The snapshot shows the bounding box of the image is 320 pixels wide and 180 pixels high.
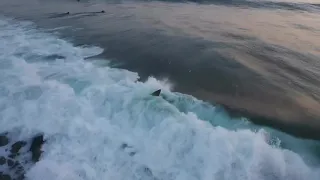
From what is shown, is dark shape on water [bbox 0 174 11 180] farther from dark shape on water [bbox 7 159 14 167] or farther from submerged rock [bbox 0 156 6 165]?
submerged rock [bbox 0 156 6 165]

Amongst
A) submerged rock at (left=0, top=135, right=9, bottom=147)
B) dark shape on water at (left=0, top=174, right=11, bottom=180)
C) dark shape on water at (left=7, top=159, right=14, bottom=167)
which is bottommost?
dark shape on water at (left=0, top=174, right=11, bottom=180)

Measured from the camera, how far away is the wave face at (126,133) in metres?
7.21

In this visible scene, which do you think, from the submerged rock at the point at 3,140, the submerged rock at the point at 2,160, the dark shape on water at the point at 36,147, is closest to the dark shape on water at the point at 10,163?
the submerged rock at the point at 2,160

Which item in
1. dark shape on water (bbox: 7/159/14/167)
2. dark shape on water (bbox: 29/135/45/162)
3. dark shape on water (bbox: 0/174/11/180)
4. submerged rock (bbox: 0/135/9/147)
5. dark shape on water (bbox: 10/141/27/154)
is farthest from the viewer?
submerged rock (bbox: 0/135/9/147)

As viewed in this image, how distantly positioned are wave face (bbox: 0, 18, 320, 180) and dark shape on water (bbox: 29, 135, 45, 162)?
0.45 feet

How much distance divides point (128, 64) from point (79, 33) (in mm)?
6160

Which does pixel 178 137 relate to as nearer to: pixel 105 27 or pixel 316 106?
pixel 316 106

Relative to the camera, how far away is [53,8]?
24359mm

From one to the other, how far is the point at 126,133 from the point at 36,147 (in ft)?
8.05

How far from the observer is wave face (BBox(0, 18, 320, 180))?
284 inches

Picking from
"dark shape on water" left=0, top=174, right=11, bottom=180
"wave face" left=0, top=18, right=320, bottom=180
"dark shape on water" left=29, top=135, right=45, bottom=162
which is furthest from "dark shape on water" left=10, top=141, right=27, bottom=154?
"dark shape on water" left=0, top=174, right=11, bottom=180

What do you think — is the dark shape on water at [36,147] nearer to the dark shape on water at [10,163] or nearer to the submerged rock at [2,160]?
the dark shape on water at [10,163]

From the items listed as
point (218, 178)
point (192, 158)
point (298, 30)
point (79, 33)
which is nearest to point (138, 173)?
point (192, 158)

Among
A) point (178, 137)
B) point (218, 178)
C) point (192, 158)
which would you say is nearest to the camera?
point (218, 178)
